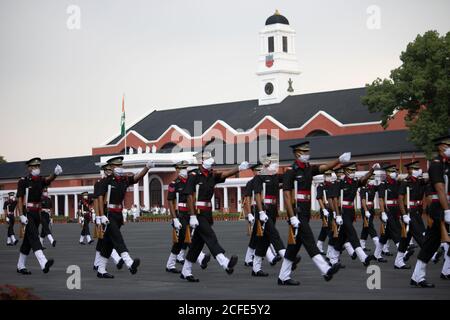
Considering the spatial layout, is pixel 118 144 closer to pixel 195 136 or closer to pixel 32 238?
pixel 195 136

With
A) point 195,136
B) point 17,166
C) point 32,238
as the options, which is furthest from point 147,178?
point 32,238

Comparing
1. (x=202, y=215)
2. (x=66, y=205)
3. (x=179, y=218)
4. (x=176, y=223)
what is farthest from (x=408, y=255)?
(x=66, y=205)

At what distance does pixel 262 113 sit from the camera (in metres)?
105

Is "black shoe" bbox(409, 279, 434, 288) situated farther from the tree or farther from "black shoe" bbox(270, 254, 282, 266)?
the tree

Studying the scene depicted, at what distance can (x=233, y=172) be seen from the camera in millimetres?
18688

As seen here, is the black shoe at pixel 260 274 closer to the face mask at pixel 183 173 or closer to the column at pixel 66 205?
the face mask at pixel 183 173

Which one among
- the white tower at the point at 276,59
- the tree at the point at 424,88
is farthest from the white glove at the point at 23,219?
the white tower at the point at 276,59

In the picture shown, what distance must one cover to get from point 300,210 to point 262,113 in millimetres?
87707

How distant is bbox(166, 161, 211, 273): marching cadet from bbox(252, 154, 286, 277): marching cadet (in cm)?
108

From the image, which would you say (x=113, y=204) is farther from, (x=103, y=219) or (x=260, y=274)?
(x=260, y=274)

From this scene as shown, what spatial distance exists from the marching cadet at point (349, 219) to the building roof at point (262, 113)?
68.7 metres

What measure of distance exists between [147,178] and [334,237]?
7192 centimetres

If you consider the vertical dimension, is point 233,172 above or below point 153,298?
above

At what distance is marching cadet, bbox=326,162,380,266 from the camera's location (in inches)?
826
